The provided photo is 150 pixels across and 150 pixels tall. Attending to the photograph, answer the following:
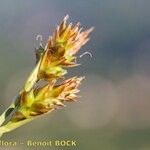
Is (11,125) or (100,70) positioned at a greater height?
(100,70)

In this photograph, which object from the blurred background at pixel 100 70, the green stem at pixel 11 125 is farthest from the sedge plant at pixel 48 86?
the blurred background at pixel 100 70

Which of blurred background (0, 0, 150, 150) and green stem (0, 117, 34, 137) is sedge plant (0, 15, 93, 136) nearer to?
green stem (0, 117, 34, 137)

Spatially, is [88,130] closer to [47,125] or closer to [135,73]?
[47,125]

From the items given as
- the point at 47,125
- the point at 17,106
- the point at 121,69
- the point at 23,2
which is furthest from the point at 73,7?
the point at 17,106

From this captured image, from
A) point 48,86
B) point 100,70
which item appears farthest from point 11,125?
point 100,70

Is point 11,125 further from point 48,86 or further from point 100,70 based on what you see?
point 100,70

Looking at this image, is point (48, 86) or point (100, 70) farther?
point (100, 70)
